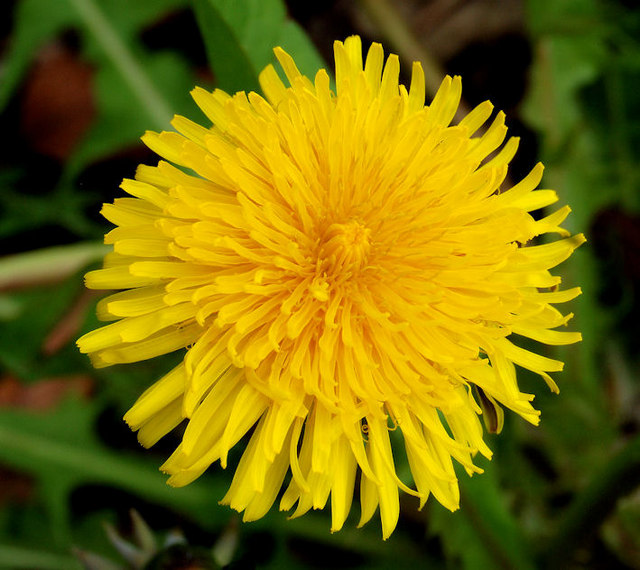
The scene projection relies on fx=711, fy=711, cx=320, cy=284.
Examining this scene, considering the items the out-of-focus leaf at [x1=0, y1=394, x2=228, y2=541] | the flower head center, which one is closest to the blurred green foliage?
the out-of-focus leaf at [x1=0, y1=394, x2=228, y2=541]

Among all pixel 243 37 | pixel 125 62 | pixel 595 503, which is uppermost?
pixel 125 62

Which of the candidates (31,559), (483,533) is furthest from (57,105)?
(483,533)

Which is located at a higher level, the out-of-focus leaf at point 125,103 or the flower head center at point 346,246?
the out-of-focus leaf at point 125,103

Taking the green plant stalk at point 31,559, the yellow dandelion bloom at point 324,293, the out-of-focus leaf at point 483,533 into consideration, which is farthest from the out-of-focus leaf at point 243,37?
the green plant stalk at point 31,559

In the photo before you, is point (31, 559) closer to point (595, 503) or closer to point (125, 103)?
point (125, 103)

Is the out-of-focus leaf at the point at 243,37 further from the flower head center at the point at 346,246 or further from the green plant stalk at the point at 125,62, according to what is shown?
the green plant stalk at the point at 125,62
